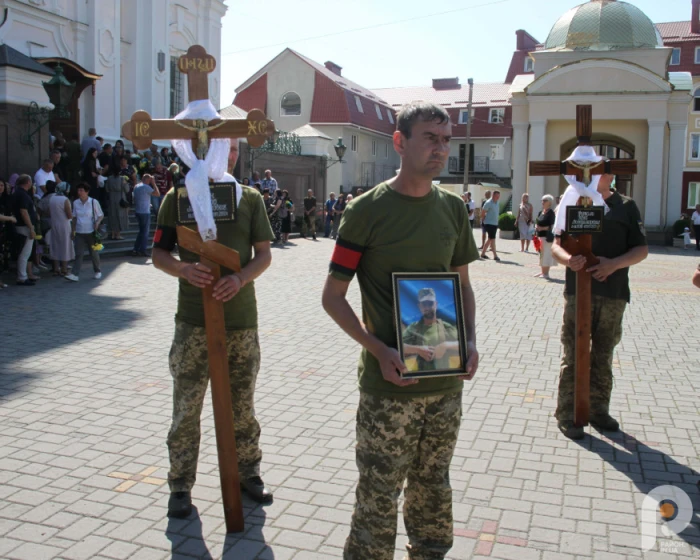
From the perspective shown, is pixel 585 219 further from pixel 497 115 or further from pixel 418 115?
pixel 497 115

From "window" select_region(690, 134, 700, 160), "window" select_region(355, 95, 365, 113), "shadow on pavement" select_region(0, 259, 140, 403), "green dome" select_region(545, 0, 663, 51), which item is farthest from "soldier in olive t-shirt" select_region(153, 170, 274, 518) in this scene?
"window" select_region(690, 134, 700, 160)

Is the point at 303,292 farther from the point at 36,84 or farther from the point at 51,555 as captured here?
the point at 51,555

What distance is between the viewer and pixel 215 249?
3.76 m

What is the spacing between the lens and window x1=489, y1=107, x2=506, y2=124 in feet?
192

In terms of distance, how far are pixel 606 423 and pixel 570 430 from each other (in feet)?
1.21

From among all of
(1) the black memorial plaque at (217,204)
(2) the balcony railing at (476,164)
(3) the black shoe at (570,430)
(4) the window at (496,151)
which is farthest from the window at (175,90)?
(4) the window at (496,151)

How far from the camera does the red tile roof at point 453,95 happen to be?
59.9 m

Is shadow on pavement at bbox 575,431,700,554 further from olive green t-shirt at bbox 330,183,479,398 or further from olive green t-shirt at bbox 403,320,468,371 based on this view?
olive green t-shirt at bbox 330,183,479,398

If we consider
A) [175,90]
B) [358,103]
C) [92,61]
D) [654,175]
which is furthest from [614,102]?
[358,103]

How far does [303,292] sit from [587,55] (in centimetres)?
2438

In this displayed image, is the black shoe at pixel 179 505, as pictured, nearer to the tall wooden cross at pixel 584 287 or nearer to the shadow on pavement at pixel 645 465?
the shadow on pavement at pixel 645 465

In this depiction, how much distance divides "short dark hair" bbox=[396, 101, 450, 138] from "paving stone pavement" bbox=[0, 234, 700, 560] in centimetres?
211

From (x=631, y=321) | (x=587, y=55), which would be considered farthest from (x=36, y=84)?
(x=587, y=55)

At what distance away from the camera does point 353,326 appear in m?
3.04
